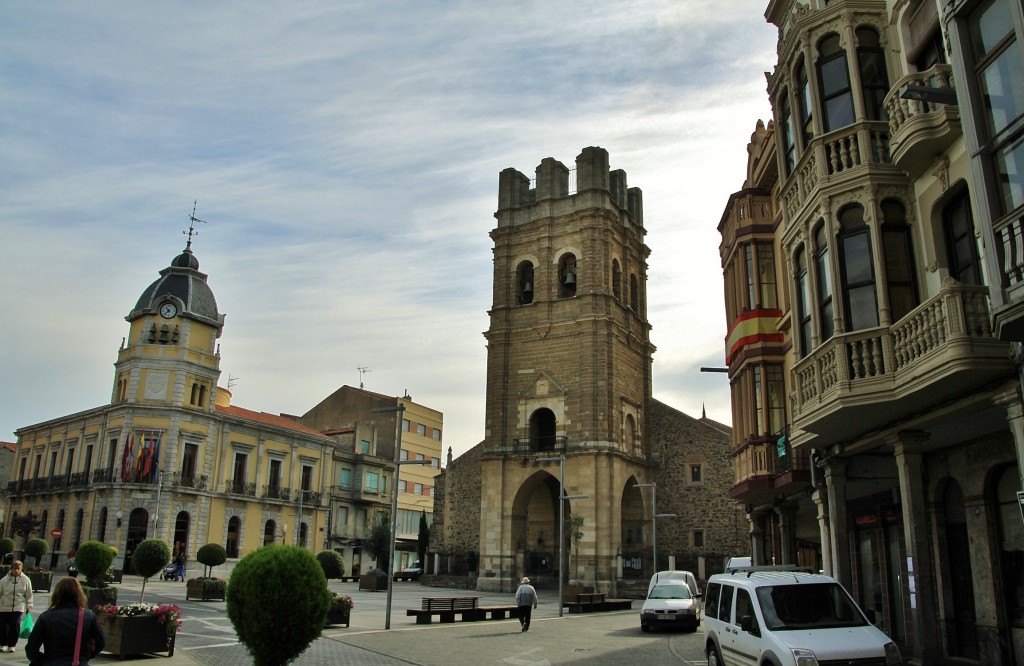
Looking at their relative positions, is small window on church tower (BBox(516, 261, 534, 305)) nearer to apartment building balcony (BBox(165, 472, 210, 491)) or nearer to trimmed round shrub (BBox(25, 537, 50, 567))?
apartment building balcony (BBox(165, 472, 210, 491))

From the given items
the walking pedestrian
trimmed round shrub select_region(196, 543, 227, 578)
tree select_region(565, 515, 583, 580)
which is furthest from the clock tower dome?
the walking pedestrian

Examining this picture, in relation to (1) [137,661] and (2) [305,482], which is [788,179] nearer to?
(1) [137,661]

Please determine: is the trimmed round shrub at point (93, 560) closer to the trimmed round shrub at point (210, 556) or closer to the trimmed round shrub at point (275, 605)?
the trimmed round shrub at point (210, 556)

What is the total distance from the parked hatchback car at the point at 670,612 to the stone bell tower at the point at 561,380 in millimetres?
19808

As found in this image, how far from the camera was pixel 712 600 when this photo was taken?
13031mm

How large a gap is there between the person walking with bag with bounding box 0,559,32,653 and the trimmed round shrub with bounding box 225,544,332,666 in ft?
14.6

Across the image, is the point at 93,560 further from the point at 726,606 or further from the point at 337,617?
the point at 726,606

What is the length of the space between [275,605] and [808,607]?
278 inches

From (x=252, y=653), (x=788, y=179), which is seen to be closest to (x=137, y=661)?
(x=252, y=653)

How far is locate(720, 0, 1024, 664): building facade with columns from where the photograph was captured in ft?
31.1

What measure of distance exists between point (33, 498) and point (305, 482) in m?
17.2

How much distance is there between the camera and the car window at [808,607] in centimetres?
1020

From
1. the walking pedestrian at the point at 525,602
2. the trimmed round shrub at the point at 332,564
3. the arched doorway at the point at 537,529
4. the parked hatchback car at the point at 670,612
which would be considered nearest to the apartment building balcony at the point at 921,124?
the parked hatchback car at the point at 670,612

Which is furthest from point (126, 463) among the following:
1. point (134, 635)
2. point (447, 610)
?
point (134, 635)
